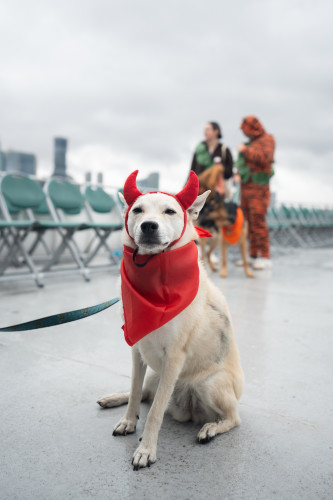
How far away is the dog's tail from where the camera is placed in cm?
170

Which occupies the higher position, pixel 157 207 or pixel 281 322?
pixel 157 207

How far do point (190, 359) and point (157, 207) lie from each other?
23.2 inches

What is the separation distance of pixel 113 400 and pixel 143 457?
439 mm

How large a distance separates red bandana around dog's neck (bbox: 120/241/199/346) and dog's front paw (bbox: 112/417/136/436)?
0.34m

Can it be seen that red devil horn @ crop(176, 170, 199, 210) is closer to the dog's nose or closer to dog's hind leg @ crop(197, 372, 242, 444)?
the dog's nose

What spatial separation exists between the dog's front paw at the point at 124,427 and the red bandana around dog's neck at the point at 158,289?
0.34 metres

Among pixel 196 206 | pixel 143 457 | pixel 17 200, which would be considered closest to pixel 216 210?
pixel 17 200

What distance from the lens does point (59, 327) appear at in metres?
2.88

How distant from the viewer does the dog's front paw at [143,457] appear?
1.29 m

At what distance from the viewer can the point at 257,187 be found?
6203 millimetres

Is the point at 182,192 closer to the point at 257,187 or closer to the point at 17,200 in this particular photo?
the point at 17,200

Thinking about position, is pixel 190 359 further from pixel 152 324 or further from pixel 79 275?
pixel 79 275

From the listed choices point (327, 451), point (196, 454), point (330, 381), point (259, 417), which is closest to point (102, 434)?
point (196, 454)

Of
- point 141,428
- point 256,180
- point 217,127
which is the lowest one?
point 141,428
